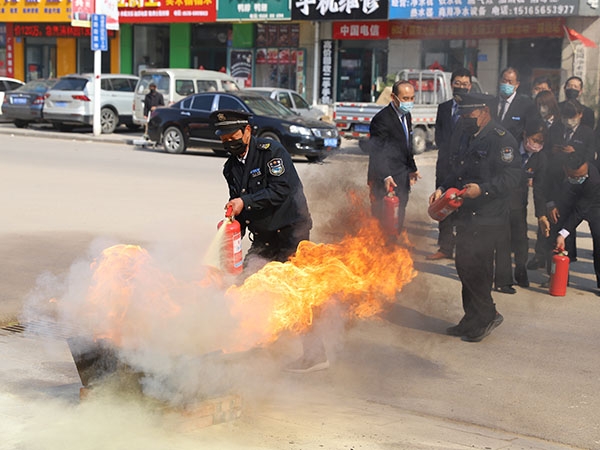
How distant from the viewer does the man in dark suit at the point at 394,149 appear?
27.9ft

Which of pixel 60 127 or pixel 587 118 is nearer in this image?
pixel 587 118

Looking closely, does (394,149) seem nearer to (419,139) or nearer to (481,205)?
(481,205)

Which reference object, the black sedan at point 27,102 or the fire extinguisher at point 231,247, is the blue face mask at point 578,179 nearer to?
the fire extinguisher at point 231,247

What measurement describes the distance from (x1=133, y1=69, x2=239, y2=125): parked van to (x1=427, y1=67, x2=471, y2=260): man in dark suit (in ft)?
52.3

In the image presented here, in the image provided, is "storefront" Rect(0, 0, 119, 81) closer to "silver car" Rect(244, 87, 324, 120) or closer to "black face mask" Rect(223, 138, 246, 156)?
"silver car" Rect(244, 87, 324, 120)

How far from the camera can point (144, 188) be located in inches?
573

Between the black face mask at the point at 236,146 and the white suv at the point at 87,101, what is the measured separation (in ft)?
70.4

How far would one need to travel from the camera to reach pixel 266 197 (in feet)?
18.4

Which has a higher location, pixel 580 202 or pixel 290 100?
pixel 290 100

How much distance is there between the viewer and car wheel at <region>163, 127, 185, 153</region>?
69.4ft

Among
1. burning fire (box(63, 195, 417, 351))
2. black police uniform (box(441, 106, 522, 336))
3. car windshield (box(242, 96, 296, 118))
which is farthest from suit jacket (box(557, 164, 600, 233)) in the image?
car windshield (box(242, 96, 296, 118))

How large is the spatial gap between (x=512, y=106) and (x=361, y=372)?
14.1 feet

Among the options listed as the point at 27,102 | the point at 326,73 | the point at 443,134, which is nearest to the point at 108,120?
the point at 27,102

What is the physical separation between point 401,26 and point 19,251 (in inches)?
780
